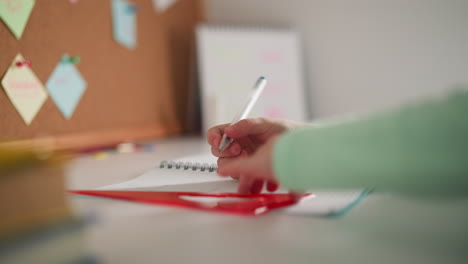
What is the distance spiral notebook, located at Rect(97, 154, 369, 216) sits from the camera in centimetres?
41

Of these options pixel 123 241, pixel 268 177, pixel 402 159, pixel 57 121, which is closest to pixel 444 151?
pixel 402 159

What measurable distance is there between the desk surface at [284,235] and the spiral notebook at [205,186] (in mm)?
16

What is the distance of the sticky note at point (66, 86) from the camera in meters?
0.91

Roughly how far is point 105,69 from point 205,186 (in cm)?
68

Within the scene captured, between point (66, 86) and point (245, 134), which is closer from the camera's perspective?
point (245, 134)

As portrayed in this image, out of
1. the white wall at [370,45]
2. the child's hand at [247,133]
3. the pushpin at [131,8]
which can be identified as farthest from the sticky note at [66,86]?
the white wall at [370,45]

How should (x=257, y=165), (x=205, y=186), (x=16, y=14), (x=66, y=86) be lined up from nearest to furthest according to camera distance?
(x=257, y=165) < (x=205, y=186) < (x=16, y=14) < (x=66, y=86)

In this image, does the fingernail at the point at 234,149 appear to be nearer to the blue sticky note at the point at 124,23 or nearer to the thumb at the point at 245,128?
the thumb at the point at 245,128

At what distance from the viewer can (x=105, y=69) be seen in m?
1.10

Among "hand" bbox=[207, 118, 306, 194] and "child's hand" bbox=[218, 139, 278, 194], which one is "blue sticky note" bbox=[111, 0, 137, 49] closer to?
"hand" bbox=[207, 118, 306, 194]

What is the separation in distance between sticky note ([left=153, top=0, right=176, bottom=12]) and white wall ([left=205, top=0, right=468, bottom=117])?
13.7 inches

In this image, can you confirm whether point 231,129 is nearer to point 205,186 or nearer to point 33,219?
point 205,186

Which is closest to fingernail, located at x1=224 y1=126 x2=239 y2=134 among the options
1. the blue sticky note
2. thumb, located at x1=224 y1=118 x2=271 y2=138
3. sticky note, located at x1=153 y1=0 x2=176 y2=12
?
thumb, located at x1=224 y1=118 x2=271 y2=138

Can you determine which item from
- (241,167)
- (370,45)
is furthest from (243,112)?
(370,45)
